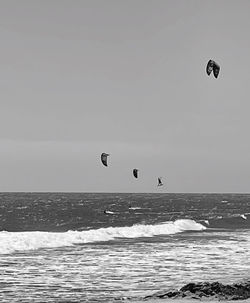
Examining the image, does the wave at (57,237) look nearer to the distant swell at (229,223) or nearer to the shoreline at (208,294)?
the distant swell at (229,223)

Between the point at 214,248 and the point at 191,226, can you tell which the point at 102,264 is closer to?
the point at 214,248

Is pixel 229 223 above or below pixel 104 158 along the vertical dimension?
below

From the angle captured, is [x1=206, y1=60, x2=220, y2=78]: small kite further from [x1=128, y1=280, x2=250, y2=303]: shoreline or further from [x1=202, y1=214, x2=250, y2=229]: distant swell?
[x1=202, y1=214, x2=250, y2=229]: distant swell

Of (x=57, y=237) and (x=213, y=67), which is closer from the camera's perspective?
(x=213, y=67)

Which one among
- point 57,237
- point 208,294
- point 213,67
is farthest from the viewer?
point 57,237

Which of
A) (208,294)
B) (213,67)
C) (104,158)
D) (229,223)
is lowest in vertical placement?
(229,223)

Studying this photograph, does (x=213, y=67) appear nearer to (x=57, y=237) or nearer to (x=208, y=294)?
(x=208, y=294)

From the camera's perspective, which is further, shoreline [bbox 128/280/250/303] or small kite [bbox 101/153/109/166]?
small kite [bbox 101/153/109/166]

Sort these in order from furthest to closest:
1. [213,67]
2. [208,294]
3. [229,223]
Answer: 1. [229,223]
2. [213,67]
3. [208,294]

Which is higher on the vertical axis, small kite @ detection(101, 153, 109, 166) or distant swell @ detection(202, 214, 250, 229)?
small kite @ detection(101, 153, 109, 166)

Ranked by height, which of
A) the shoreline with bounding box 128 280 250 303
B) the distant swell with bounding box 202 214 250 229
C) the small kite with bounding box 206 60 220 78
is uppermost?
the small kite with bounding box 206 60 220 78

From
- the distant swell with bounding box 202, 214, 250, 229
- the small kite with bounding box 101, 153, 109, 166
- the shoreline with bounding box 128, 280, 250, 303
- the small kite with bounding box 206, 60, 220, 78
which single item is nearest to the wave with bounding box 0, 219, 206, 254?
the distant swell with bounding box 202, 214, 250, 229

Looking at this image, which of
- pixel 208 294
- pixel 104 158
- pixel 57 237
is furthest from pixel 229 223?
pixel 208 294

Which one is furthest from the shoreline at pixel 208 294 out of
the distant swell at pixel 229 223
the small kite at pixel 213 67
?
the distant swell at pixel 229 223
